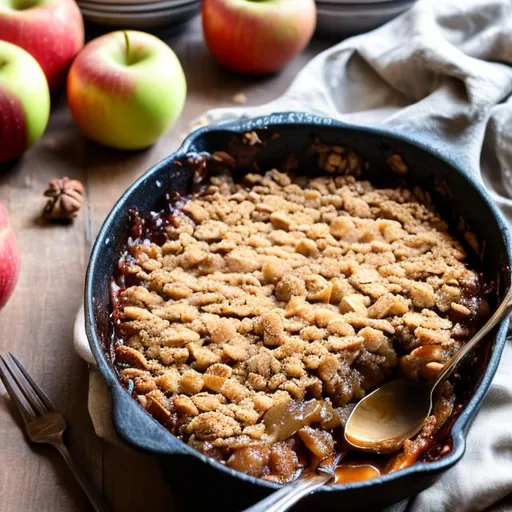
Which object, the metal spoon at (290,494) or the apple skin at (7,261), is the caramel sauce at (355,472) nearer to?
the metal spoon at (290,494)

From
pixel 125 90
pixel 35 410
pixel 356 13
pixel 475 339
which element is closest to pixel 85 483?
pixel 35 410

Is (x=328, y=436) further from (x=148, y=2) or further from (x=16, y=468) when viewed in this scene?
(x=148, y=2)

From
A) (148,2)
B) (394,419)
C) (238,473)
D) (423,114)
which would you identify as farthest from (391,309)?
(148,2)

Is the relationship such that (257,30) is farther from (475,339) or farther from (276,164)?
(475,339)

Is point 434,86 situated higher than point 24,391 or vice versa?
point 434,86

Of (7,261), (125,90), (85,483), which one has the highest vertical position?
(125,90)

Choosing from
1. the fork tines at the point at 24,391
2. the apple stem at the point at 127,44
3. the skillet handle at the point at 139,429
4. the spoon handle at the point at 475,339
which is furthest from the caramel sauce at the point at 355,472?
the apple stem at the point at 127,44

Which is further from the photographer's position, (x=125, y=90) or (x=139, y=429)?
(x=125, y=90)

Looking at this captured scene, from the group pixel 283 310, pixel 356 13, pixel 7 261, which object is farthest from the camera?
pixel 356 13
